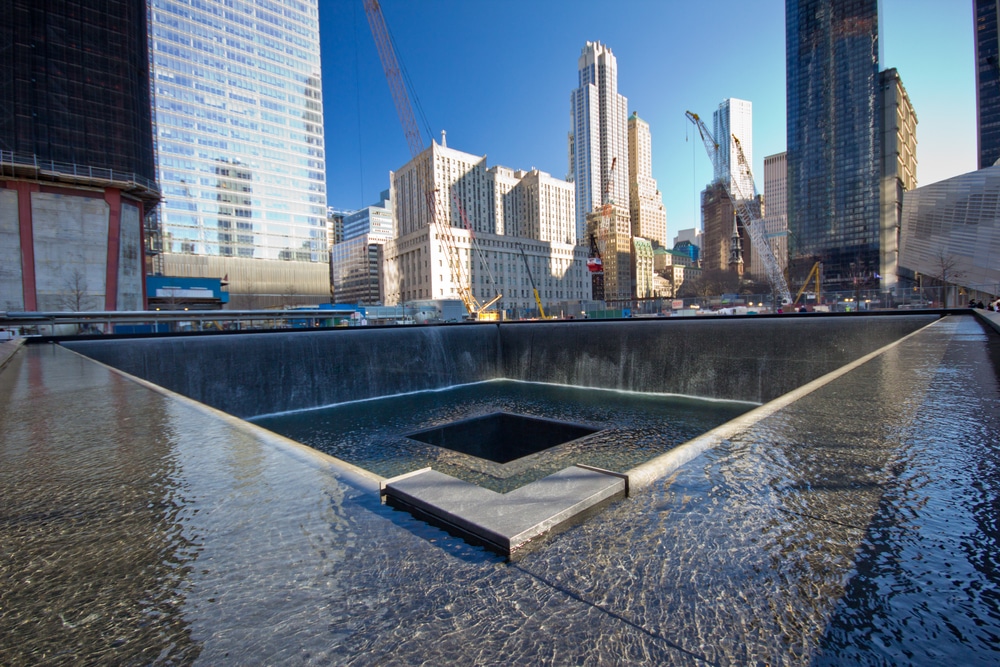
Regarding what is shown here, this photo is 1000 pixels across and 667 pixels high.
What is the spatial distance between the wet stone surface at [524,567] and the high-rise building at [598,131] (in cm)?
15135

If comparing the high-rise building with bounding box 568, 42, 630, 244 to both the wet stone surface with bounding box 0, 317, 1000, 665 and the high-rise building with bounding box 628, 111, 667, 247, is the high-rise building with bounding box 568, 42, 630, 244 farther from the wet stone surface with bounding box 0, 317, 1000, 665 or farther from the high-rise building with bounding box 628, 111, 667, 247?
the wet stone surface with bounding box 0, 317, 1000, 665

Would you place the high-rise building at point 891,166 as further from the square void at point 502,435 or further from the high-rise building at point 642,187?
the square void at point 502,435

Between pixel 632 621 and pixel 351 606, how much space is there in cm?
86

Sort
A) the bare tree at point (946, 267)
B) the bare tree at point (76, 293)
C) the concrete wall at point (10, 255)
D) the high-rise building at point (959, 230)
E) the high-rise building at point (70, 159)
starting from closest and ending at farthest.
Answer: the concrete wall at point (10, 255) → the high-rise building at point (70, 159) → the bare tree at point (76, 293) → the high-rise building at point (959, 230) → the bare tree at point (946, 267)

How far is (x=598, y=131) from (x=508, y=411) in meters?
163

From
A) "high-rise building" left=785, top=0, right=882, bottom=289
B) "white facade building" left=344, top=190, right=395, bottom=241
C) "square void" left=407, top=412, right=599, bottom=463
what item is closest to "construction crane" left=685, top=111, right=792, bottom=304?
"high-rise building" left=785, top=0, right=882, bottom=289

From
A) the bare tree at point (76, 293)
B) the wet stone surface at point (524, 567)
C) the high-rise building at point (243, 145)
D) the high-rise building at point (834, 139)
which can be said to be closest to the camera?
the wet stone surface at point (524, 567)

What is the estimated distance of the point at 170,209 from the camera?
54.3m

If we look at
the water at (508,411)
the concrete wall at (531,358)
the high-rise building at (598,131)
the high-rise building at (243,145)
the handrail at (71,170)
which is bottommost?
the water at (508,411)

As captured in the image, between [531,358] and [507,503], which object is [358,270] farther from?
[507,503]

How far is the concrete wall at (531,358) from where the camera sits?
12078 mm

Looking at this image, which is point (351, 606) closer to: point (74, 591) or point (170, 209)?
point (74, 591)

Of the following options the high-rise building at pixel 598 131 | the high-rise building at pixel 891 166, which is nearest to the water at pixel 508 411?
the high-rise building at pixel 891 166

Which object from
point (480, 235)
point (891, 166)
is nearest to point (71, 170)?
point (480, 235)
